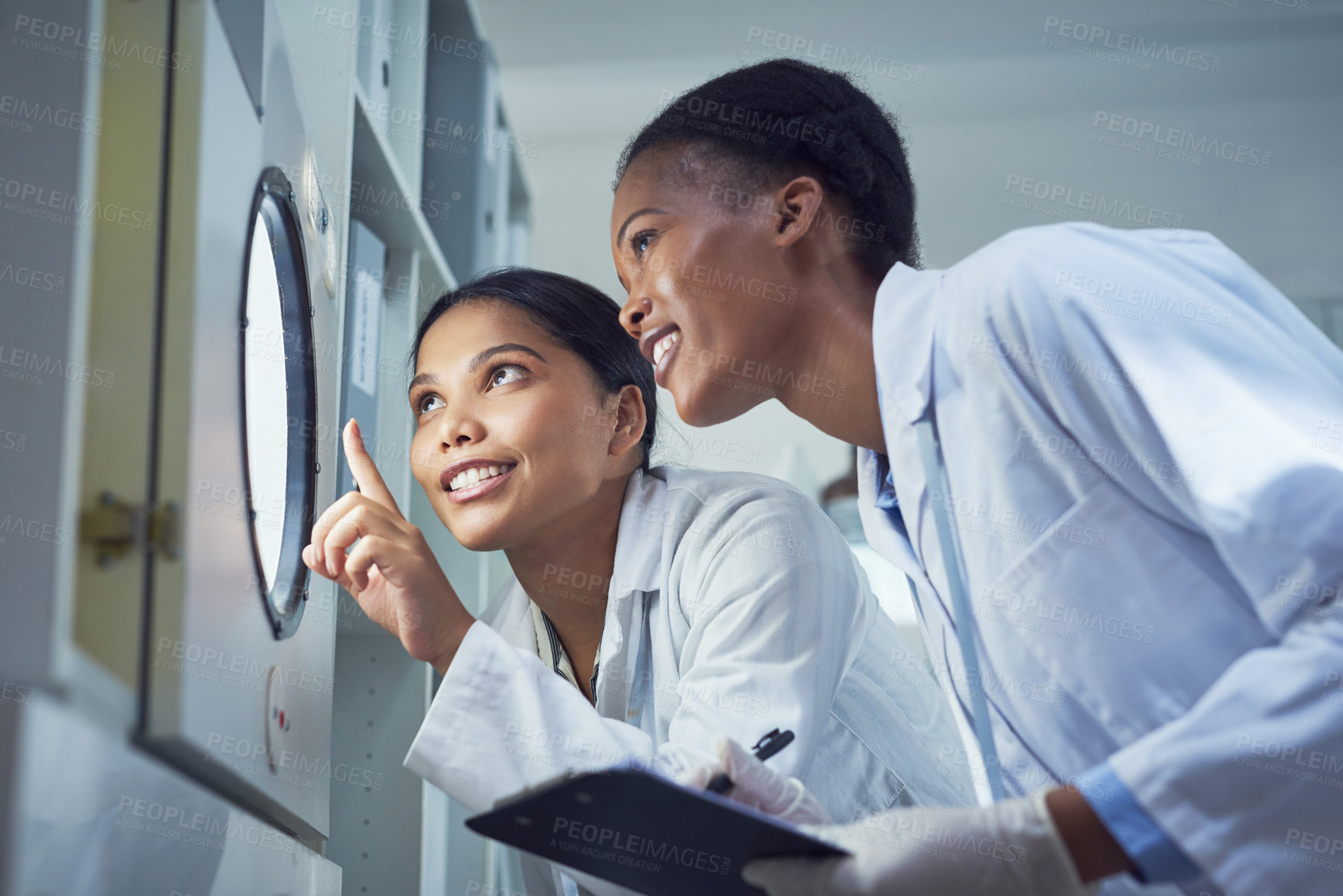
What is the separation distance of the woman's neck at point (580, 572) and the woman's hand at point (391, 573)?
0.76ft

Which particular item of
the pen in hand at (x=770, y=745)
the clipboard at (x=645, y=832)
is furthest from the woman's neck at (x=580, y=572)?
the clipboard at (x=645, y=832)

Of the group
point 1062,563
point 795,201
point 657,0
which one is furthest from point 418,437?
point 657,0

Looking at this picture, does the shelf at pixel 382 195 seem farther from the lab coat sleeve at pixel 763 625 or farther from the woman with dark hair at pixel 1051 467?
the lab coat sleeve at pixel 763 625

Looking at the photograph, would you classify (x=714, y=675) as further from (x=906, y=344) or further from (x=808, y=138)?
(x=808, y=138)

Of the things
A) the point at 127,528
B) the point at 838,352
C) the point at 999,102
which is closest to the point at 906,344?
the point at 838,352

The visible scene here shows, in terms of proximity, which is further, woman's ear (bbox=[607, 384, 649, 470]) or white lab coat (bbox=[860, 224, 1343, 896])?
woman's ear (bbox=[607, 384, 649, 470])

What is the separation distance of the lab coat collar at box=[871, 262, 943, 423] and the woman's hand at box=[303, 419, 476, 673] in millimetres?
535

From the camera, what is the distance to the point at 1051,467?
91cm

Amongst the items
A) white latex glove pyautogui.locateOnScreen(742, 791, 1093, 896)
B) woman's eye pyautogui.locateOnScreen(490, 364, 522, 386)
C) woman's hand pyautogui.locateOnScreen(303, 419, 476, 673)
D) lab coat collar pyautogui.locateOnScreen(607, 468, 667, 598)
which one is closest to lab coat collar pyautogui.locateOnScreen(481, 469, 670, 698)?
lab coat collar pyautogui.locateOnScreen(607, 468, 667, 598)

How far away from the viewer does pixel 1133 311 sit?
84 cm

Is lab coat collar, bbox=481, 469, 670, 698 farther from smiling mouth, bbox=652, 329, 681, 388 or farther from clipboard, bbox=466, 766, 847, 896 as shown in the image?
clipboard, bbox=466, 766, 847, 896

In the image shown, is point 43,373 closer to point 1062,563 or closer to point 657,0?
point 1062,563

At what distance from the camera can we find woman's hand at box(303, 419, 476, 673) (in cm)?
109

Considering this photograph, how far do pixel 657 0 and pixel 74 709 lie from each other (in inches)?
111
